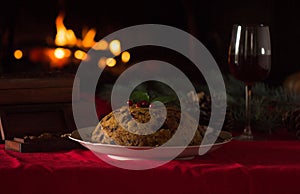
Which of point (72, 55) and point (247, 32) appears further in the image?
point (72, 55)

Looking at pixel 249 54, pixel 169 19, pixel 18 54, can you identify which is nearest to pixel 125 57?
pixel 169 19

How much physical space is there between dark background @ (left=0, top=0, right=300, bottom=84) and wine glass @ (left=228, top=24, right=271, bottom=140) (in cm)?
203

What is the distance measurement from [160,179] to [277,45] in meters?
2.60

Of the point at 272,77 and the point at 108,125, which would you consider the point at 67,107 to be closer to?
the point at 108,125

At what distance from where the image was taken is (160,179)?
0.92 m

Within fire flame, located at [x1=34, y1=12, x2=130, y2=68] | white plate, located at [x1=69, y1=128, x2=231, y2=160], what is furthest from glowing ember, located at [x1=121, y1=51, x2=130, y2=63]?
white plate, located at [x1=69, y1=128, x2=231, y2=160]

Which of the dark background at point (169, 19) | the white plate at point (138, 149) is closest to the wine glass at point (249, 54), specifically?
the white plate at point (138, 149)

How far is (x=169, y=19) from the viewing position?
11.0ft

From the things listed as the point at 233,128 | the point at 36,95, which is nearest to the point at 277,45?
the point at 233,128

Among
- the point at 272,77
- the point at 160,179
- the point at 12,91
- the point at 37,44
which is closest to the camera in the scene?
the point at 160,179

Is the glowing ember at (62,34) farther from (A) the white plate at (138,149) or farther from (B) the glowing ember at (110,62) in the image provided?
(A) the white plate at (138,149)

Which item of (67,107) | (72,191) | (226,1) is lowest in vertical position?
(72,191)

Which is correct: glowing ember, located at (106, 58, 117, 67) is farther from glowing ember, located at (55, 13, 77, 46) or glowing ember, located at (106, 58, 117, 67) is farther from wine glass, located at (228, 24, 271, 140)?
wine glass, located at (228, 24, 271, 140)

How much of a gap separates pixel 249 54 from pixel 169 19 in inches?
85.5
